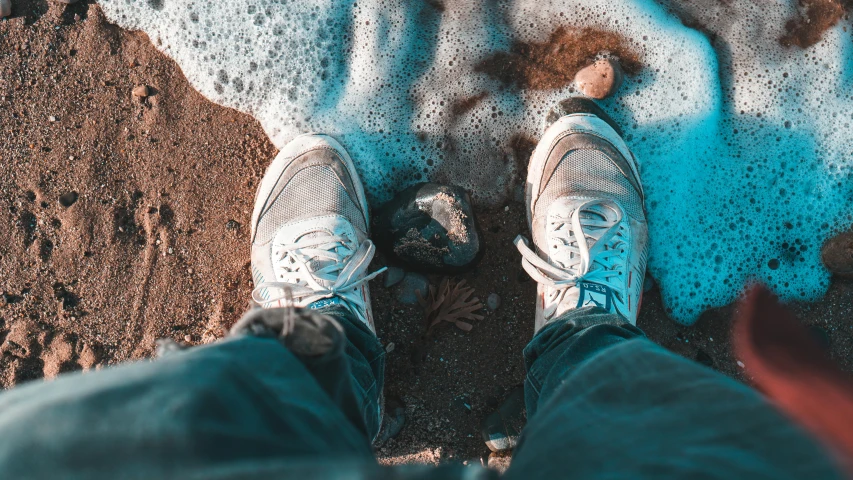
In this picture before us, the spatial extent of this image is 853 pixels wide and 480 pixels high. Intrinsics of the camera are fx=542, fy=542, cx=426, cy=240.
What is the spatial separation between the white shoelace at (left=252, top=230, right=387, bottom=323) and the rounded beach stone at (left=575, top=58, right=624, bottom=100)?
112 centimetres

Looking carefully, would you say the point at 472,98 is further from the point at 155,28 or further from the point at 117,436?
the point at 117,436

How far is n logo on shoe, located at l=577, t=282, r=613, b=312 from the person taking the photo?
2041mm

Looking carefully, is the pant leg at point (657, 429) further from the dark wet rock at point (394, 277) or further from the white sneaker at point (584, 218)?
the dark wet rock at point (394, 277)

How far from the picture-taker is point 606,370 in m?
1.31

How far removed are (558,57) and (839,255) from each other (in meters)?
1.41

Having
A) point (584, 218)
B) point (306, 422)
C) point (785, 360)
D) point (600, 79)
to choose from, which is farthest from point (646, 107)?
point (306, 422)

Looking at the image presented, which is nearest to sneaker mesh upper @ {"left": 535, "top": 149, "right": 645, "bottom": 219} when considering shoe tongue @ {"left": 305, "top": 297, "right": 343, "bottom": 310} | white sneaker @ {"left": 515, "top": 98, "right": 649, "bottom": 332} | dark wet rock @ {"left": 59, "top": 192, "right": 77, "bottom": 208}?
white sneaker @ {"left": 515, "top": 98, "right": 649, "bottom": 332}

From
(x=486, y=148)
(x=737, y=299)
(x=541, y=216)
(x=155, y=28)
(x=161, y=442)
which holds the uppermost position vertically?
(x=155, y=28)

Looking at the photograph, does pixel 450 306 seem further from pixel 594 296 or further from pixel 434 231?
pixel 594 296

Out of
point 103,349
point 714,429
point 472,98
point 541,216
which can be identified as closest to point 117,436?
point 714,429

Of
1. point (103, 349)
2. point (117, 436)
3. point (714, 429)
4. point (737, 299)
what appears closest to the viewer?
point (117, 436)

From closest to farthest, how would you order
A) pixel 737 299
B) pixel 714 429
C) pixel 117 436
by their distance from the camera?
pixel 117 436
pixel 714 429
pixel 737 299

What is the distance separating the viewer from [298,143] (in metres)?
2.26

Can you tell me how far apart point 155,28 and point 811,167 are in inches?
112
